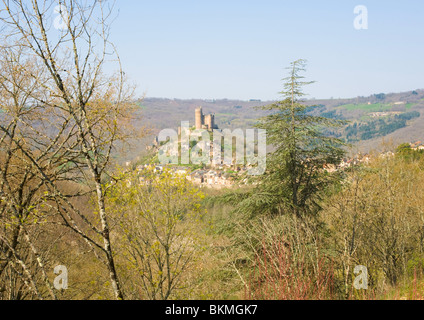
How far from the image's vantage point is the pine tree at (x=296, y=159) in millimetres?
11828

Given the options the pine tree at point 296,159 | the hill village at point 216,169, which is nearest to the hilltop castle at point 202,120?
the hill village at point 216,169

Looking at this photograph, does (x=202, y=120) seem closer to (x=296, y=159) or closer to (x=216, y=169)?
(x=216, y=169)

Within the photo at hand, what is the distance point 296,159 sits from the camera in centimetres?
1216

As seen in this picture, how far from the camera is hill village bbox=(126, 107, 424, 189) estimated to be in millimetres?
7070

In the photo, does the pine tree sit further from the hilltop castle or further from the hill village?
the hilltop castle

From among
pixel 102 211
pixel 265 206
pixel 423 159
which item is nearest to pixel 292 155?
pixel 265 206

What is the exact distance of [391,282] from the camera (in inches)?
386

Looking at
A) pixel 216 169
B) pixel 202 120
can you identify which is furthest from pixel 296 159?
pixel 202 120

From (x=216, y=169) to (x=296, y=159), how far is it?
5517cm

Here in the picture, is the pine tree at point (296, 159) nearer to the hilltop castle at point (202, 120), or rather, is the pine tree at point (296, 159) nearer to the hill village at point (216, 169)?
the hill village at point (216, 169)

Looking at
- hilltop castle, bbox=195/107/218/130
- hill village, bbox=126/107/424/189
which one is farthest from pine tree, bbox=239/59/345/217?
hilltop castle, bbox=195/107/218/130

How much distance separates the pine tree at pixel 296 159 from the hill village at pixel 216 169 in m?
0.66

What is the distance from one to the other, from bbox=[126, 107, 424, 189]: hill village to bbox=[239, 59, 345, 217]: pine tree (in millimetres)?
655
